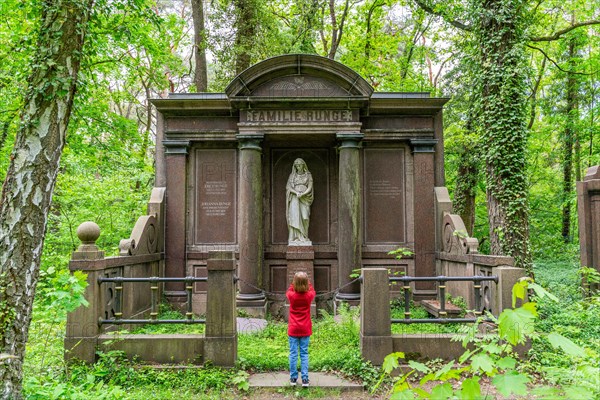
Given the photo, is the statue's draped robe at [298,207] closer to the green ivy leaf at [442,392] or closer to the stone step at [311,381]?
the stone step at [311,381]

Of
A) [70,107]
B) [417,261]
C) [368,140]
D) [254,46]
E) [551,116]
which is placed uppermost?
[254,46]

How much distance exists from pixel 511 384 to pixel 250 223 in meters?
7.71

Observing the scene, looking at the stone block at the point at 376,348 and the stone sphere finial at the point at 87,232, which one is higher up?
the stone sphere finial at the point at 87,232

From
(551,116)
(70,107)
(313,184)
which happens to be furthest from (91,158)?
(551,116)

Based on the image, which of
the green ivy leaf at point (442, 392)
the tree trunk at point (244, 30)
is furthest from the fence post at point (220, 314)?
the tree trunk at point (244, 30)

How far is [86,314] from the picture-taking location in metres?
5.85

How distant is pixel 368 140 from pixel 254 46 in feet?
22.8

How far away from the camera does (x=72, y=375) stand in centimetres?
531

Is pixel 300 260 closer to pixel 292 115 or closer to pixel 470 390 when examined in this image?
pixel 292 115

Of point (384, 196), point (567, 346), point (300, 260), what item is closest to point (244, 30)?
point (384, 196)

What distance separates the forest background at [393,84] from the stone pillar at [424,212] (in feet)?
3.93

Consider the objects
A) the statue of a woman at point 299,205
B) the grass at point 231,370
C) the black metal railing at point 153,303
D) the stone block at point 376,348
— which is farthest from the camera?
the statue of a woman at point 299,205

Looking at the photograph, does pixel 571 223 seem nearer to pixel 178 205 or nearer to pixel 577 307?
pixel 577 307

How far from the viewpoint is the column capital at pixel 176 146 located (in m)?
9.87
